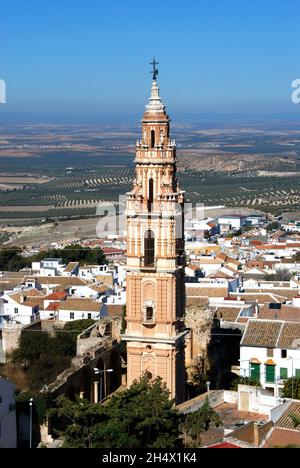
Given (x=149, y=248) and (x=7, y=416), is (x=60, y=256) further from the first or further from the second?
(x=7, y=416)

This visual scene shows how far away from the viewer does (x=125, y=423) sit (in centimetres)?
1750

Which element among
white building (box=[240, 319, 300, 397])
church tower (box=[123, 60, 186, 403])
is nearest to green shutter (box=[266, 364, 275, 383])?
white building (box=[240, 319, 300, 397])

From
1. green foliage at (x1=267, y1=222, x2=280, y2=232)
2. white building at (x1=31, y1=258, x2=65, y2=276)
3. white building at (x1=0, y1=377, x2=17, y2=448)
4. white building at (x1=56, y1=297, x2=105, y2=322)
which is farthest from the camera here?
green foliage at (x1=267, y1=222, x2=280, y2=232)

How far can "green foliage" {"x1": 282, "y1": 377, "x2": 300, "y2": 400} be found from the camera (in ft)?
75.8

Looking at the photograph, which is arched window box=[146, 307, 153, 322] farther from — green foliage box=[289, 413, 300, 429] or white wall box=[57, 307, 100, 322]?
white wall box=[57, 307, 100, 322]

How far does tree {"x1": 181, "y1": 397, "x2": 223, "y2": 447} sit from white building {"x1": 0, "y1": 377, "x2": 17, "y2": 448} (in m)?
3.71

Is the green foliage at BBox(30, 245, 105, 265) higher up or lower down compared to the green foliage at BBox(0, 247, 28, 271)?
higher up

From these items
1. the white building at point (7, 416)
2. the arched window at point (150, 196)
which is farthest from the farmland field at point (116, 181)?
the white building at point (7, 416)

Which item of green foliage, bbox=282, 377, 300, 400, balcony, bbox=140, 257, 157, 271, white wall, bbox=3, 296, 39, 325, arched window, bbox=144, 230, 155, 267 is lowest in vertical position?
white wall, bbox=3, 296, 39, 325

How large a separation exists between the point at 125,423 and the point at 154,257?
20.8 ft

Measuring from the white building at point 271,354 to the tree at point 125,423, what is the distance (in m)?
7.15

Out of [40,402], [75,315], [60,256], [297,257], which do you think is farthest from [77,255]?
[40,402]
